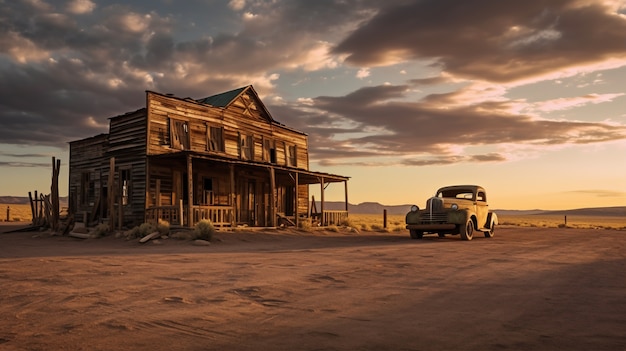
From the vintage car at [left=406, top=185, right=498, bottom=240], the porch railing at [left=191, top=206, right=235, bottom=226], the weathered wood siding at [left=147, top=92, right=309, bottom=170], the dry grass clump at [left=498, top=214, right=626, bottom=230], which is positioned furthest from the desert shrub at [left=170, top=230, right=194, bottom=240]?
the dry grass clump at [left=498, top=214, right=626, bottom=230]

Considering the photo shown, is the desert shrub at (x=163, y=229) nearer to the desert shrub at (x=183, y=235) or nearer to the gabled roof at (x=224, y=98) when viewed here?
the desert shrub at (x=183, y=235)

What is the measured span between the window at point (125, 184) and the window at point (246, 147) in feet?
20.2

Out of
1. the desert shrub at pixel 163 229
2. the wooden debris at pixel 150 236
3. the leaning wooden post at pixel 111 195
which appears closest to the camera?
the wooden debris at pixel 150 236

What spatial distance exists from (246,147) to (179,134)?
4.72 meters

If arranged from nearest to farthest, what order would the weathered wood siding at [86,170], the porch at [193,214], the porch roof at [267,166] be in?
1. the porch roof at [267,166]
2. the porch at [193,214]
3. the weathered wood siding at [86,170]

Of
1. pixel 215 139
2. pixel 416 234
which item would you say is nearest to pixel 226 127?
pixel 215 139

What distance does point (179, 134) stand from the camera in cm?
2288

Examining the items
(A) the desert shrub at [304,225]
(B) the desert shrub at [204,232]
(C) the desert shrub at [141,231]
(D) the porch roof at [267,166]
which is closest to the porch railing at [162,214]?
(C) the desert shrub at [141,231]

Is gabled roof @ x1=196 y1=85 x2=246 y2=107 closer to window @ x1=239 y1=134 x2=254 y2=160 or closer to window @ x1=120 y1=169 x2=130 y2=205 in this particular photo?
window @ x1=239 y1=134 x2=254 y2=160

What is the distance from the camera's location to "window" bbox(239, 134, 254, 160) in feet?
86.2

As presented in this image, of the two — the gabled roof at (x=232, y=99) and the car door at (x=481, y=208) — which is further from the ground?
the gabled roof at (x=232, y=99)

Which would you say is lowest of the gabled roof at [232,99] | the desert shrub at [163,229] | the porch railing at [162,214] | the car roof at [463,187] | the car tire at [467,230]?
the car tire at [467,230]

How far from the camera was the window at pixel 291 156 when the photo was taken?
2991 cm

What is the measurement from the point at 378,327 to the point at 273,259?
20.8 ft
